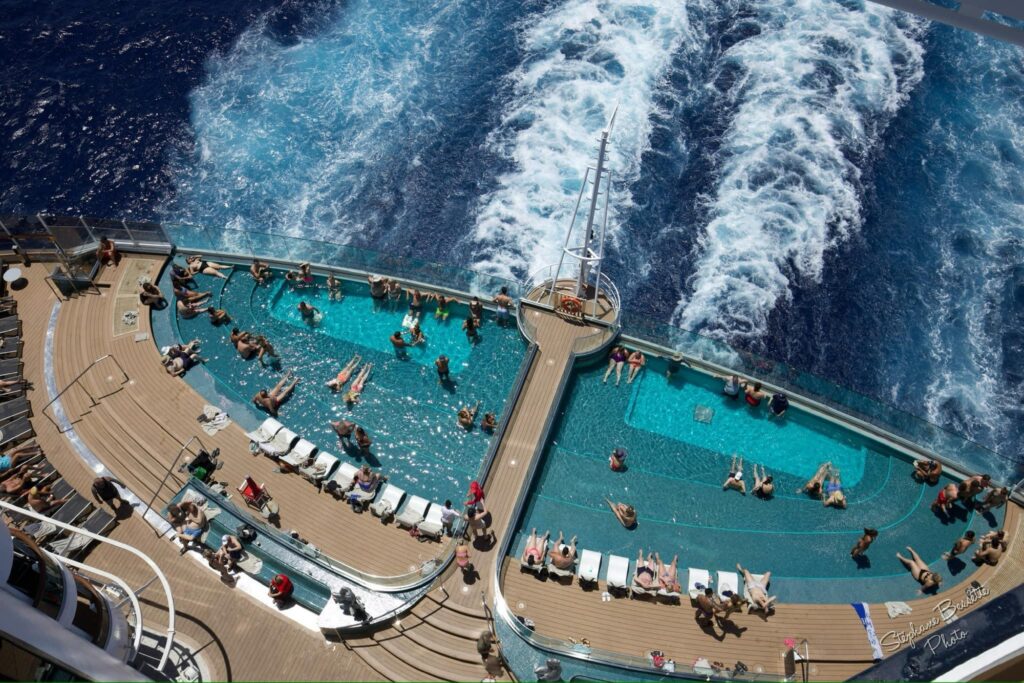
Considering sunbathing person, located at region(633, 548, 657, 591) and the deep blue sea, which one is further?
the deep blue sea

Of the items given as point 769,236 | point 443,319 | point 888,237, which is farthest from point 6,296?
point 888,237

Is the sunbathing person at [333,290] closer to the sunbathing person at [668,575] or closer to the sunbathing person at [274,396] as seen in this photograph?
the sunbathing person at [274,396]

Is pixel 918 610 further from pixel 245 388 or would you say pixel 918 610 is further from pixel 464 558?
pixel 245 388

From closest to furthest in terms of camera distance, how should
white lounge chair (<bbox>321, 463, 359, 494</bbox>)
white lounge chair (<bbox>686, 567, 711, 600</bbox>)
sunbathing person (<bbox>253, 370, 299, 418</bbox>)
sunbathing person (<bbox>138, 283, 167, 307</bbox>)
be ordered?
1. white lounge chair (<bbox>686, 567, 711, 600</bbox>)
2. white lounge chair (<bbox>321, 463, 359, 494</bbox>)
3. sunbathing person (<bbox>253, 370, 299, 418</bbox>)
4. sunbathing person (<bbox>138, 283, 167, 307</bbox>)

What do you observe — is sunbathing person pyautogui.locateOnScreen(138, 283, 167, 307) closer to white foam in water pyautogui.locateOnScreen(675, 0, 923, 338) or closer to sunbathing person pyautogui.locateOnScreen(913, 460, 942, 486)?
white foam in water pyautogui.locateOnScreen(675, 0, 923, 338)

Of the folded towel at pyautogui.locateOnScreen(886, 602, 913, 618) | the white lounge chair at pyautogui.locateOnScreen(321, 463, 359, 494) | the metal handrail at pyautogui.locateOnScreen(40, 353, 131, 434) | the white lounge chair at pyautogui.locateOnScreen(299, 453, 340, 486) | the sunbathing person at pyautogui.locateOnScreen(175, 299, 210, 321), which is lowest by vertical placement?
the folded towel at pyautogui.locateOnScreen(886, 602, 913, 618)

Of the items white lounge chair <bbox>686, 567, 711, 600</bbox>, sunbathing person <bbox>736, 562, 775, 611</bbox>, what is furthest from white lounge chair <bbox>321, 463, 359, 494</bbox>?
sunbathing person <bbox>736, 562, 775, 611</bbox>

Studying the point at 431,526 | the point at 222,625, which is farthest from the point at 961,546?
the point at 222,625
